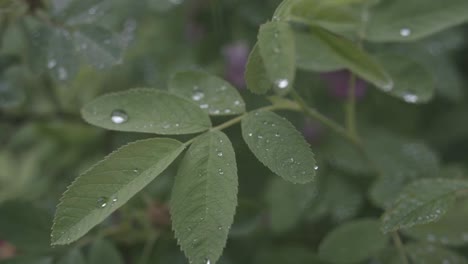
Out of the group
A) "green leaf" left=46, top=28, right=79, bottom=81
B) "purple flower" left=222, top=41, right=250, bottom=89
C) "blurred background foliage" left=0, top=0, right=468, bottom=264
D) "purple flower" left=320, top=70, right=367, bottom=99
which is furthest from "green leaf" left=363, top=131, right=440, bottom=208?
"green leaf" left=46, top=28, right=79, bottom=81

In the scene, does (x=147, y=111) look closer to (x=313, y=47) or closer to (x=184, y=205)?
(x=184, y=205)

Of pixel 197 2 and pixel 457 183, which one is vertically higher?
pixel 457 183

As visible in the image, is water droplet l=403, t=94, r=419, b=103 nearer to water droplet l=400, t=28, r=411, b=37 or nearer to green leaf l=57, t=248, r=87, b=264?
water droplet l=400, t=28, r=411, b=37

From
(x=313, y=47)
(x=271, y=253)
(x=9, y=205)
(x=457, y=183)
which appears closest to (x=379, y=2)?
(x=313, y=47)

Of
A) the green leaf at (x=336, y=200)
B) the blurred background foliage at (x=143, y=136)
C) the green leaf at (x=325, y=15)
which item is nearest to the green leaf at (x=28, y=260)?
the blurred background foliage at (x=143, y=136)

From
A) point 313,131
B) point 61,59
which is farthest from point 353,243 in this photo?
point 61,59

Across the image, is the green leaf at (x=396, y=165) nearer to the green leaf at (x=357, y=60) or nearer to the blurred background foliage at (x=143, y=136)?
the blurred background foliage at (x=143, y=136)
